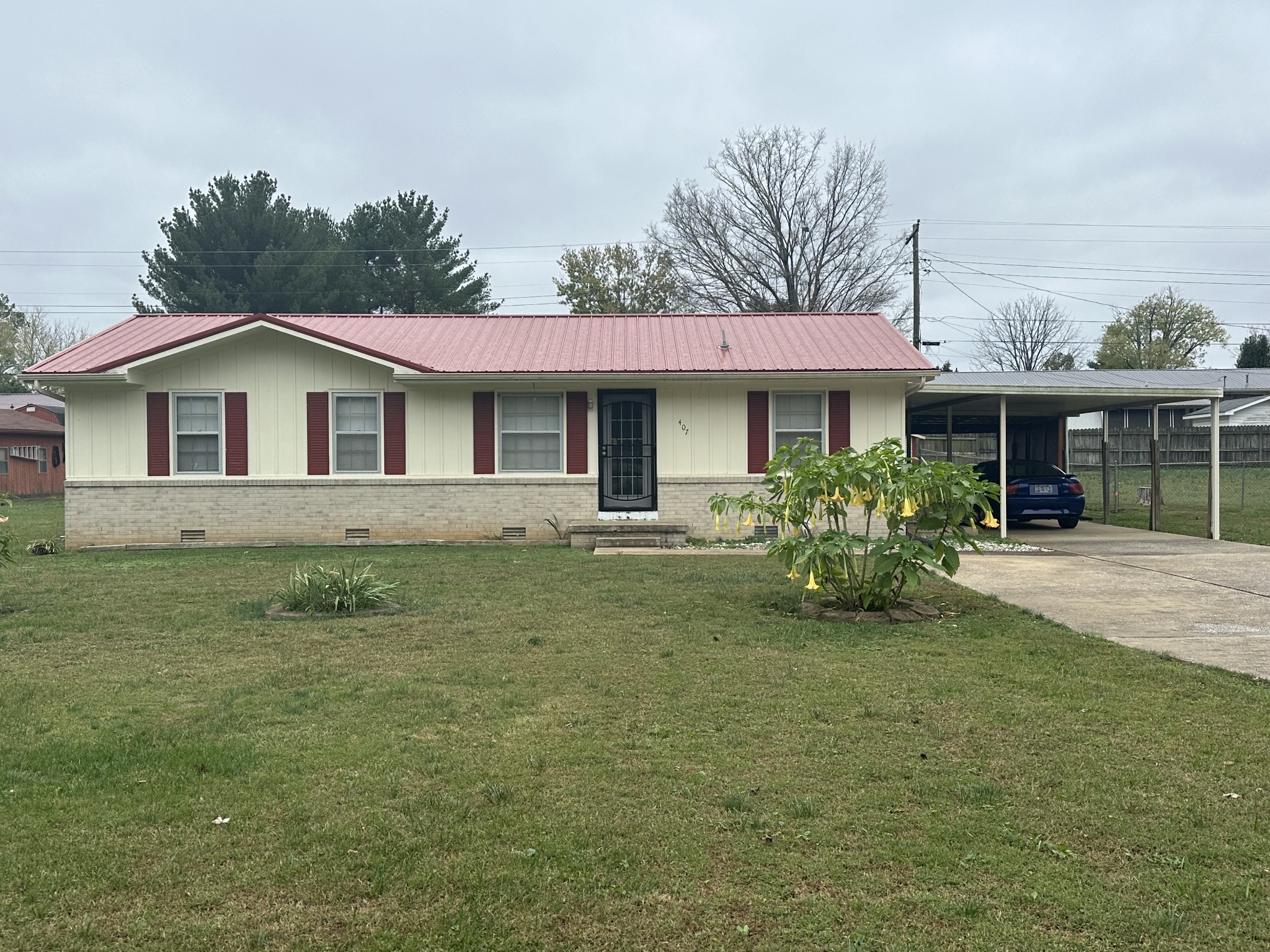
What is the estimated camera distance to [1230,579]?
34.9 ft

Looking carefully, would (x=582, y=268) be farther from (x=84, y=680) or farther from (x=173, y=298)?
(x=84, y=680)

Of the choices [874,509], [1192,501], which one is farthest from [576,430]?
[1192,501]

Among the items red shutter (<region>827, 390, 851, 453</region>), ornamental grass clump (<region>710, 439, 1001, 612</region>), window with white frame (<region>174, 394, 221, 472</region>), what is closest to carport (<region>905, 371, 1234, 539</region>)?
red shutter (<region>827, 390, 851, 453</region>)

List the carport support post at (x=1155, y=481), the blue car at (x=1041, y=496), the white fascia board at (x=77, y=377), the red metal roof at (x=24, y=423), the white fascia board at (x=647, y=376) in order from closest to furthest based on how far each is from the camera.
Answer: the white fascia board at (x=77, y=377)
the white fascia board at (x=647, y=376)
the carport support post at (x=1155, y=481)
the blue car at (x=1041, y=496)
the red metal roof at (x=24, y=423)

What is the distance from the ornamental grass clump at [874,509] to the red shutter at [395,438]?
8.20 meters

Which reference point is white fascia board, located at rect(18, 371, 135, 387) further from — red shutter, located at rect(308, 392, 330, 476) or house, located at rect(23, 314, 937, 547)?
red shutter, located at rect(308, 392, 330, 476)

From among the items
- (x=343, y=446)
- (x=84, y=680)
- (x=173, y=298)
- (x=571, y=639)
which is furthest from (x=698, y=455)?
(x=173, y=298)

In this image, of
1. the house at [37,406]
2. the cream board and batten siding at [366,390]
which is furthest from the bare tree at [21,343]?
the cream board and batten siding at [366,390]

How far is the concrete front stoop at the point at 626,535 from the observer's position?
14688 mm

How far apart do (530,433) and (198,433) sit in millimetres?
5236

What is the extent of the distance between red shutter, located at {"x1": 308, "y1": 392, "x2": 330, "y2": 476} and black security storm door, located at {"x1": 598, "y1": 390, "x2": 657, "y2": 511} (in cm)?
434

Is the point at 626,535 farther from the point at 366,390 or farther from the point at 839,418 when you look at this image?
the point at 366,390

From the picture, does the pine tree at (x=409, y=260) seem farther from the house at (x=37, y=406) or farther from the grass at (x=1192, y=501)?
the grass at (x=1192, y=501)

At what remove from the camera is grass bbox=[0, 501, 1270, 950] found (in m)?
3.04
